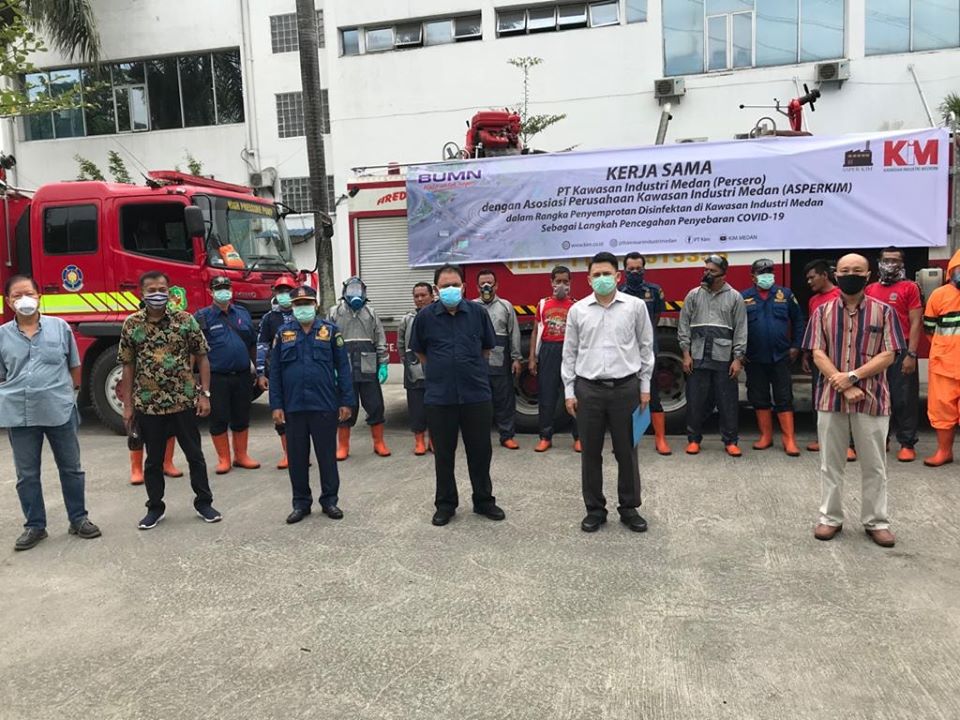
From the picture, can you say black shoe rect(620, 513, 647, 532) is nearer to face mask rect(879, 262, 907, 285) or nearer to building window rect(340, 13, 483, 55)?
face mask rect(879, 262, 907, 285)

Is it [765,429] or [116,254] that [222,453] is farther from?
[765,429]

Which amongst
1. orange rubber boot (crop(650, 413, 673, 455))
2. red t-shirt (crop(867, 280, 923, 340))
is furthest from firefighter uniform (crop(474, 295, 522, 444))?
red t-shirt (crop(867, 280, 923, 340))

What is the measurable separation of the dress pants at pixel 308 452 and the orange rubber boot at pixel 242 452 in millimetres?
1778

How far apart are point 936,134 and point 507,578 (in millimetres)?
5827

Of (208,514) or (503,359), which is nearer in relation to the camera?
(208,514)

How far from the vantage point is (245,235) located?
8.92m

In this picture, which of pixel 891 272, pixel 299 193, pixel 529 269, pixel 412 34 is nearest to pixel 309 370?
pixel 529 269

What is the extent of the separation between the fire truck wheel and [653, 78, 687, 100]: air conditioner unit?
12.1m

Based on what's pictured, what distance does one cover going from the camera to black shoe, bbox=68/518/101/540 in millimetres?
5160

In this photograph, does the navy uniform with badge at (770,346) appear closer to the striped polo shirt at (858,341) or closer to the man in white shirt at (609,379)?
the striped polo shirt at (858,341)

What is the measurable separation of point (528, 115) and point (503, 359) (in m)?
10.7

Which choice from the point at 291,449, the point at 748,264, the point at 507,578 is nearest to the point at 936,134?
the point at 748,264

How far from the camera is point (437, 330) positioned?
5289 mm

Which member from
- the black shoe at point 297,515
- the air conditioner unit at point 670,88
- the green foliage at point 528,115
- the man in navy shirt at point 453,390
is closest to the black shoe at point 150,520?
the black shoe at point 297,515
